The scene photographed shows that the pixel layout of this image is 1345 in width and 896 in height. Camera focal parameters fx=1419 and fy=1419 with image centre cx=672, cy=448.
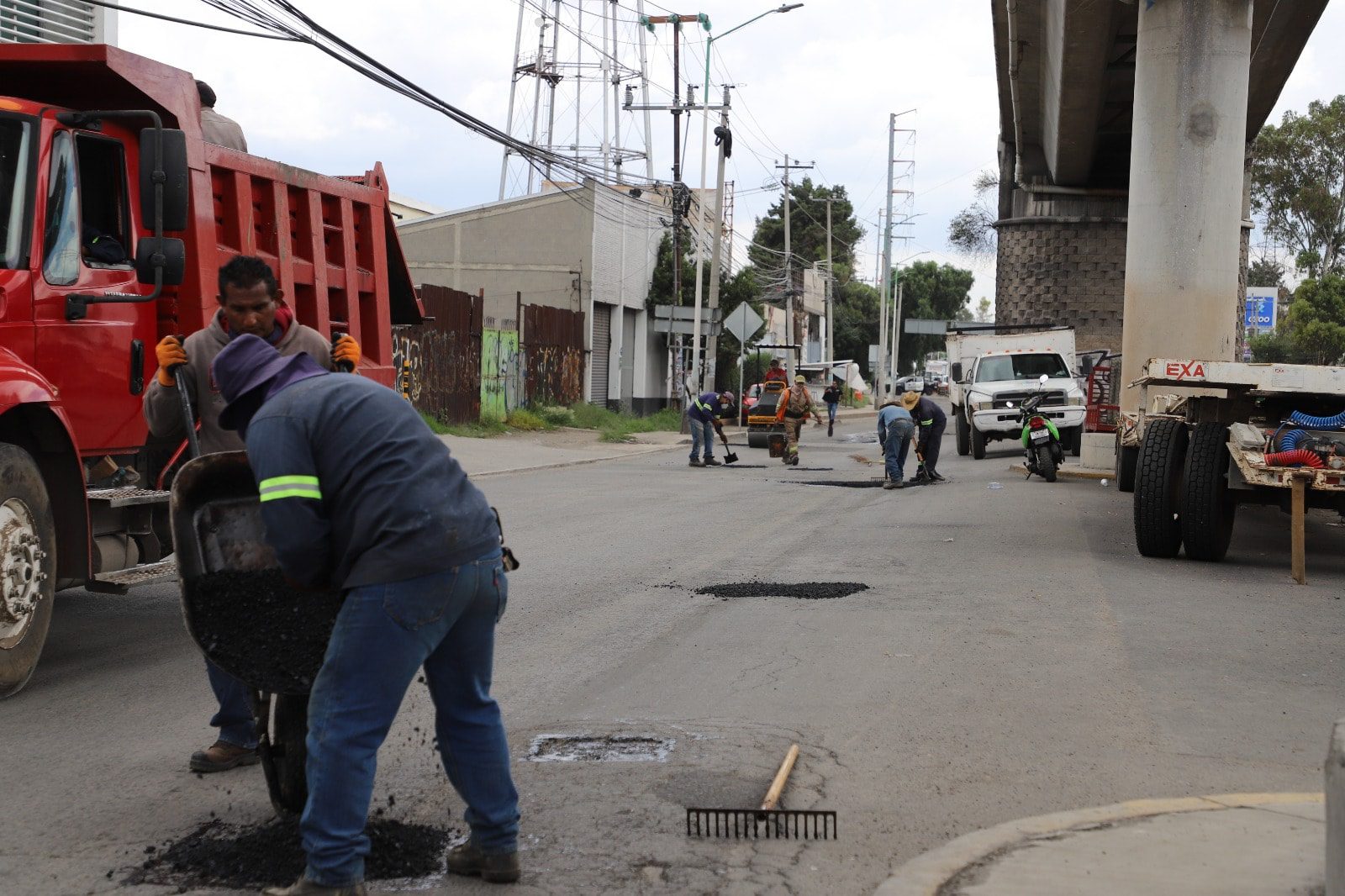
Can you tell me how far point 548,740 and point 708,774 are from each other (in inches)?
32.0

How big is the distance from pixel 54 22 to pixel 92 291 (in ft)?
40.3

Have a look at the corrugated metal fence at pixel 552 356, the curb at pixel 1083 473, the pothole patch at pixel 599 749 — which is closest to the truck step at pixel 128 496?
the pothole patch at pixel 599 749

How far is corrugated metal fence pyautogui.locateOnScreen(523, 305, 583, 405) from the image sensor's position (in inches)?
1417

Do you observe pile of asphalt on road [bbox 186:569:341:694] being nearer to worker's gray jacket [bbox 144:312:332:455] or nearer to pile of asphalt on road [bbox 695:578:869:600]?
worker's gray jacket [bbox 144:312:332:455]

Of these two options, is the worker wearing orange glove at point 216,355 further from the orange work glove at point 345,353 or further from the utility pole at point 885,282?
the utility pole at point 885,282

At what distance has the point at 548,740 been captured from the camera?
5859mm

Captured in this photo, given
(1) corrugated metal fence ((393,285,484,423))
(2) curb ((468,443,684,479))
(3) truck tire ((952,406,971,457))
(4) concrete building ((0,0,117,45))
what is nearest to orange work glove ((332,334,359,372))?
(4) concrete building ((0,0,117,45))

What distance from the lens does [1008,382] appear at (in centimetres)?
2783

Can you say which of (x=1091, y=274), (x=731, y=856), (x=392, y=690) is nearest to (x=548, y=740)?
(x=731, y=856)

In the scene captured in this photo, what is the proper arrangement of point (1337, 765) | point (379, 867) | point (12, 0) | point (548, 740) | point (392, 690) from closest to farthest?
1. point (1337, 765)
2. point (392, 690)
3. point (379, 867)
4. point (548, 740)
5. point (12, 0)

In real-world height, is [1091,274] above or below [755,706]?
above

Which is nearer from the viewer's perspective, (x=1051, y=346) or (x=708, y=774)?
(x=708, y=774)

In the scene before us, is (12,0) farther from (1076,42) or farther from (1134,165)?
(1076,42)

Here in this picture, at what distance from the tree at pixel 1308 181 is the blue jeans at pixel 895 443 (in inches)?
1388
